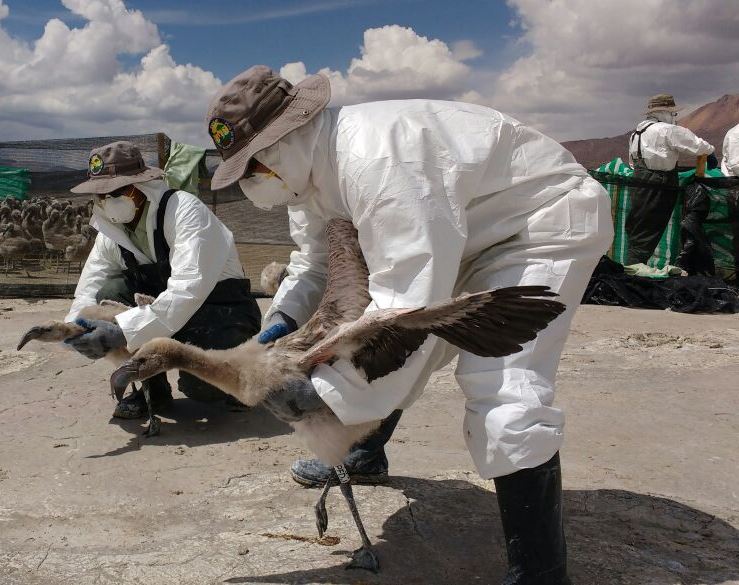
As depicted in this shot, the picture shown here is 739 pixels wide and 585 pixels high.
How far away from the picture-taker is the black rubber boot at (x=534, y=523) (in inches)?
96.9

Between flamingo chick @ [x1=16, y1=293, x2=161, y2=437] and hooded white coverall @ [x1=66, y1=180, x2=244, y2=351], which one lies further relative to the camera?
hooded white coverall @ [x1=66, y1=180, x2=244, y2=351]

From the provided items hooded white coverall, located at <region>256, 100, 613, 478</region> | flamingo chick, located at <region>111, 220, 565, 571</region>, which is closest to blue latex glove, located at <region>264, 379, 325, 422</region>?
flamingo chick, located at <region>111, 220, 565, 571</region>

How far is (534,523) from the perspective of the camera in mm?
2482

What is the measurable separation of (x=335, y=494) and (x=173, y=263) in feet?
→ 6.01

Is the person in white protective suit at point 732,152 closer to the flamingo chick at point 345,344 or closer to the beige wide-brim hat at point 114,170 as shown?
the beige wide-brim hat at point 114,170

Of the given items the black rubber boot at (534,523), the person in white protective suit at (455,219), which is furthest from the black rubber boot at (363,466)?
the black rubber boot at (534,523)

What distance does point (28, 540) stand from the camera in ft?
10.6

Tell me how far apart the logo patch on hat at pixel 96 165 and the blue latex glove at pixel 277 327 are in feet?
6.72

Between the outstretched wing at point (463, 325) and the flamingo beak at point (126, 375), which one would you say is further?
the flamingo beak at point (126, 375)

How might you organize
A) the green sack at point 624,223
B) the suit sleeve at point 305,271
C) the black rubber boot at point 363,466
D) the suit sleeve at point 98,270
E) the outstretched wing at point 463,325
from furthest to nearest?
the green sack at point 624,223, the suit sleeve at point 98,270, the black rubber boot at point 363,466, the suit sleeve at point 305,271, the outstretched wing at point 463,325

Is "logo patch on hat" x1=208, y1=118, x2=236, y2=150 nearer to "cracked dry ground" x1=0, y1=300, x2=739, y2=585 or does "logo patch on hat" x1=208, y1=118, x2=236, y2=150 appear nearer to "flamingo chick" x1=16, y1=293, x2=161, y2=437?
"cracked dry ground" x1=0, y1=300, x2=739, y2=585

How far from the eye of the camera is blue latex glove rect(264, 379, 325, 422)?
2646mm

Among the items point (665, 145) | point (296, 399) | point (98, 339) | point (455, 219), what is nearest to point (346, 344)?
point (296, 399)

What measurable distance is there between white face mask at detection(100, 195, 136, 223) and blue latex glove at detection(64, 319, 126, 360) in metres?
0.76
